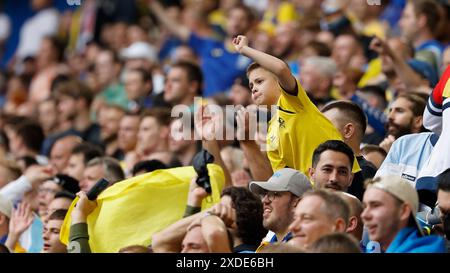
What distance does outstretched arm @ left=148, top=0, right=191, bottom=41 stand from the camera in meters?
16.9

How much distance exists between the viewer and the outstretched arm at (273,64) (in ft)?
26.3

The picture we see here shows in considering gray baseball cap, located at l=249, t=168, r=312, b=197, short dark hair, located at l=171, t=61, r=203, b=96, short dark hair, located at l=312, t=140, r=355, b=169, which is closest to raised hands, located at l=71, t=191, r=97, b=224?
gray baseball cap, located at l=249, t=168, r=312, b=197

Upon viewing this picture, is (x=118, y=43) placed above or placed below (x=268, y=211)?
above

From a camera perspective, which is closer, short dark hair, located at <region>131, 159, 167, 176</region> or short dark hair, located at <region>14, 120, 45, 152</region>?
short dark hair, located at <region>131, 159, 167, 176</region>

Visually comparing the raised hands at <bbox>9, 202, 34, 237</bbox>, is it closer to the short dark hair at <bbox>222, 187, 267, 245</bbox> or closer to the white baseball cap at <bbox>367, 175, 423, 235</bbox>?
the short dark hair at <bbox>222, 187, 267, 245</bbox>

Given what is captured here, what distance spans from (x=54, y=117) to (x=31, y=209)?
13.7ft

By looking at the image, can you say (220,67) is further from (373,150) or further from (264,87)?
(264,87)

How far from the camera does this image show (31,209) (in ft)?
35.0

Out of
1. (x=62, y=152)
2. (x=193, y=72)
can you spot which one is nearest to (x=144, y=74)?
(x=193, y=72)

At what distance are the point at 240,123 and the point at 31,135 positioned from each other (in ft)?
17.3

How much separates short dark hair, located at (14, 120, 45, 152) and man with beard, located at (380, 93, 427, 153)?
17.9 ft

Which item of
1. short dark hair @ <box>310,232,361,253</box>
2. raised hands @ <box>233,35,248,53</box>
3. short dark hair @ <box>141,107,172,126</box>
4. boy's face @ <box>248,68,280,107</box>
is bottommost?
short dark hair @ <box>310,232,361,253</box>
